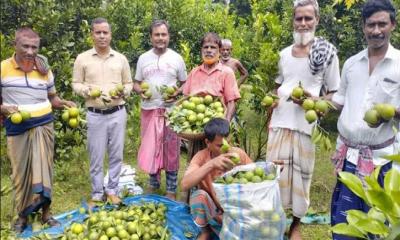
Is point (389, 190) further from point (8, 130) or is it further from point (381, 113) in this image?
point (8, 130)

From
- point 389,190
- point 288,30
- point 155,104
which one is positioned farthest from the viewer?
point 288,30

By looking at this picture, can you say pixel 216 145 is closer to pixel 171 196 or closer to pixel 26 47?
pixel 171 196

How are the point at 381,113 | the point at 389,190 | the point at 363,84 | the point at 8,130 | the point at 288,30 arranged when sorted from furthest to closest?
the point at 288,30 < the point at 8,130 < the point at 363,84 < the point at 381,113 < the point at 389,190

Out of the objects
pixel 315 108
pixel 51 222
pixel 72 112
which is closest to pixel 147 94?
pixel 72 112

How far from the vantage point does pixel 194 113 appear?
427 cm

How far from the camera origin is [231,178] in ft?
11.3

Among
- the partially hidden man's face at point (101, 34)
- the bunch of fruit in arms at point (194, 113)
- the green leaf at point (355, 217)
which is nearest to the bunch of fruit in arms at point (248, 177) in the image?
the bunch of fruit in arms at point (194, 113)

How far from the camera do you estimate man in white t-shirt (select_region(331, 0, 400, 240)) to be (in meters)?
3.14

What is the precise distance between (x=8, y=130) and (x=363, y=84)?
3.03 meters

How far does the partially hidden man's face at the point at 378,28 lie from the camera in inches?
123

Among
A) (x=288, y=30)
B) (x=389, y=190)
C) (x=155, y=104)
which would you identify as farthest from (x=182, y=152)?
(x=389, y=190)

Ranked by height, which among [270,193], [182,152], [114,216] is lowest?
[182,152]

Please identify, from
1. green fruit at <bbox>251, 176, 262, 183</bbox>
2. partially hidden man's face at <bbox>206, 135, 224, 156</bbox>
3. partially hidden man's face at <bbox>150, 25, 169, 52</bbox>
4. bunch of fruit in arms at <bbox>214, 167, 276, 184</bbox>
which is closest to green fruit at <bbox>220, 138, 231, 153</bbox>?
partially hidden man's face at <bbox>206, 135, 224, 156</bbox>

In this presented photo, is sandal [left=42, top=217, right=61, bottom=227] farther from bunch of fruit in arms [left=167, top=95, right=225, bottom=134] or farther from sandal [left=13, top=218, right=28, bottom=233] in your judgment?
bunch of fruit in arms [left=167, top=95, right=225, bottom=134]
